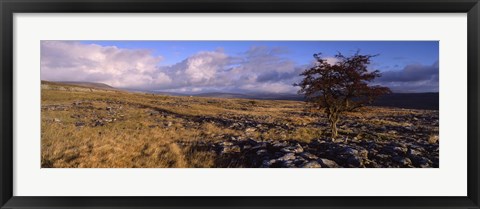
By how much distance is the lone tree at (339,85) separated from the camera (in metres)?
4.84

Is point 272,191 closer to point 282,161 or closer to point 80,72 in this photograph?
point 282,161

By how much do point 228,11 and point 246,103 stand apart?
1.68m

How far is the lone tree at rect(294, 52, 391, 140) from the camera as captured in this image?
15.9 feet

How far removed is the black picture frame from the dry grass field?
0.49 m

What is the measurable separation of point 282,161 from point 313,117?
1.03 m

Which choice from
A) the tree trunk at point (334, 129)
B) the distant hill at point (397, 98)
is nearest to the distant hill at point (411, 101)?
the distant hill at point (397, 98)

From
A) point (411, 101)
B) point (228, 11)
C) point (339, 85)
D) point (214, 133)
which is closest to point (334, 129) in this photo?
point (339, 85)

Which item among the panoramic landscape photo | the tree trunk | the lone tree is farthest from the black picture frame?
the tree trunk

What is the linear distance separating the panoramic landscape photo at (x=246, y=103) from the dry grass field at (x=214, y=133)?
0.02 m

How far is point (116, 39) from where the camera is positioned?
4.71 metres

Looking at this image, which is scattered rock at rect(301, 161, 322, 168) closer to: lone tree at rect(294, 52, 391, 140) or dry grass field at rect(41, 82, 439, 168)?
dry grass field at rect(41, 82, 439, 168)

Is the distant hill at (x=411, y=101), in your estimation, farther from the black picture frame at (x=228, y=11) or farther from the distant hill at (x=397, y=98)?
the black picture frame at (x=228, y=11)

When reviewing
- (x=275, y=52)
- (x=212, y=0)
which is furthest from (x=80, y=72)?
(x=275, y=52)

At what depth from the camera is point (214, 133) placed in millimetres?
5113
